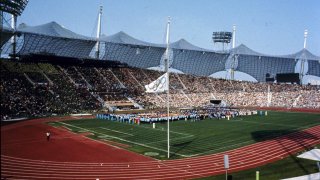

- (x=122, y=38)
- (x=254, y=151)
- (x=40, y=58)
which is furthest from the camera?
(x=122, y=38)

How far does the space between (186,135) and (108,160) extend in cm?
1240

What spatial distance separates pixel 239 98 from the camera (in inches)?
3285

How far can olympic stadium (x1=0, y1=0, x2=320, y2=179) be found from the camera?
21.9 m

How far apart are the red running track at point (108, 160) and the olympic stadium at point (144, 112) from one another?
0.22 feet

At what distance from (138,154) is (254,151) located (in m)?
8.95

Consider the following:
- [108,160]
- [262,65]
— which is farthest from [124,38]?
[108,160]

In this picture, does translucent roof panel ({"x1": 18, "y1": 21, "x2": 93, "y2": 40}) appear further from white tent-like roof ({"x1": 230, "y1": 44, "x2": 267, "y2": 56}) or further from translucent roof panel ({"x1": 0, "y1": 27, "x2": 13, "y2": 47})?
translucent roof panel ({"x1": 0, "y1": 27, "x2": 13, "y2": 47})

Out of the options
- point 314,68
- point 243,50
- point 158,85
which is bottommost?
point 158,85

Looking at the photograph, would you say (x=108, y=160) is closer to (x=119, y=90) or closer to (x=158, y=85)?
(x=158, y=85)

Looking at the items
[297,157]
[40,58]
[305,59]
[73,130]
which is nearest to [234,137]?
[297,157]

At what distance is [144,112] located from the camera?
200ft

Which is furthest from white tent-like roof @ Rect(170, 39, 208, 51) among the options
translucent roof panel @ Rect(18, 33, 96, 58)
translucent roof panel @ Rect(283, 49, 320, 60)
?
translucent roof panel @ Rect(18, 33, 96, 58)

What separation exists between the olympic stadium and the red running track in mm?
68

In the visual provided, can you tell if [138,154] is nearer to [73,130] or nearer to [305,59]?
[73,130]
